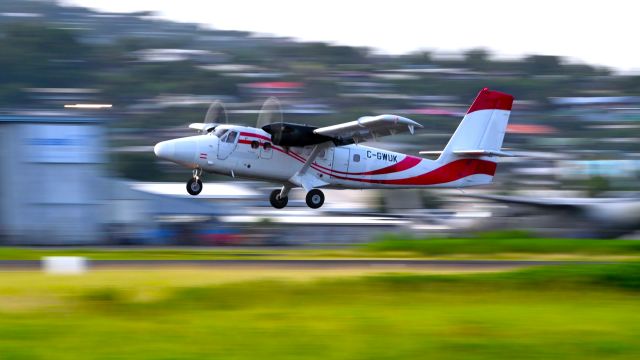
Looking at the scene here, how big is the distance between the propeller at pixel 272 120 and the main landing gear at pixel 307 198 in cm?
228

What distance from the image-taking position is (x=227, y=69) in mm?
123688

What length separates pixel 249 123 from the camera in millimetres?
91062

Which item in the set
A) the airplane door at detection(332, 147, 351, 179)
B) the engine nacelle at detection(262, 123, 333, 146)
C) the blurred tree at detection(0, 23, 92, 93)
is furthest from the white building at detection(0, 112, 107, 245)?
the blurred tree at detection(0, 23, 92, 93)

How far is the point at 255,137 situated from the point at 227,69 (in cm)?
9200

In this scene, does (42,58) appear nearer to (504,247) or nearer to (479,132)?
(479,132)

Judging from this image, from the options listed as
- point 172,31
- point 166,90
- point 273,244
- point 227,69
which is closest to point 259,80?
point 227,69

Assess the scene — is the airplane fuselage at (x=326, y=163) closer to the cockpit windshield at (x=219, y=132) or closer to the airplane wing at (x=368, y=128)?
the cockpit windshield at (x=219, y=132)

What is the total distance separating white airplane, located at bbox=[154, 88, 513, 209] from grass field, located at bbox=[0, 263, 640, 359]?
9.09m

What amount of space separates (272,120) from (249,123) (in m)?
57.8

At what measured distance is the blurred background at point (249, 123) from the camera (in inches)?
1656

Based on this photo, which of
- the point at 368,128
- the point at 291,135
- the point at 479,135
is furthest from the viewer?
the point at 479,135

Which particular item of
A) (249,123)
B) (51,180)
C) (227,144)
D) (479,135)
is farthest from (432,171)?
(249,123)

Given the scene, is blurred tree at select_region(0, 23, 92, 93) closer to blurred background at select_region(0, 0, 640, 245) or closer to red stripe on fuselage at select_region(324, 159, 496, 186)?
blurred background at select_region(0, 0, 640, 245)

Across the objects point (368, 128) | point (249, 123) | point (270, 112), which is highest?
point (270, 112)
